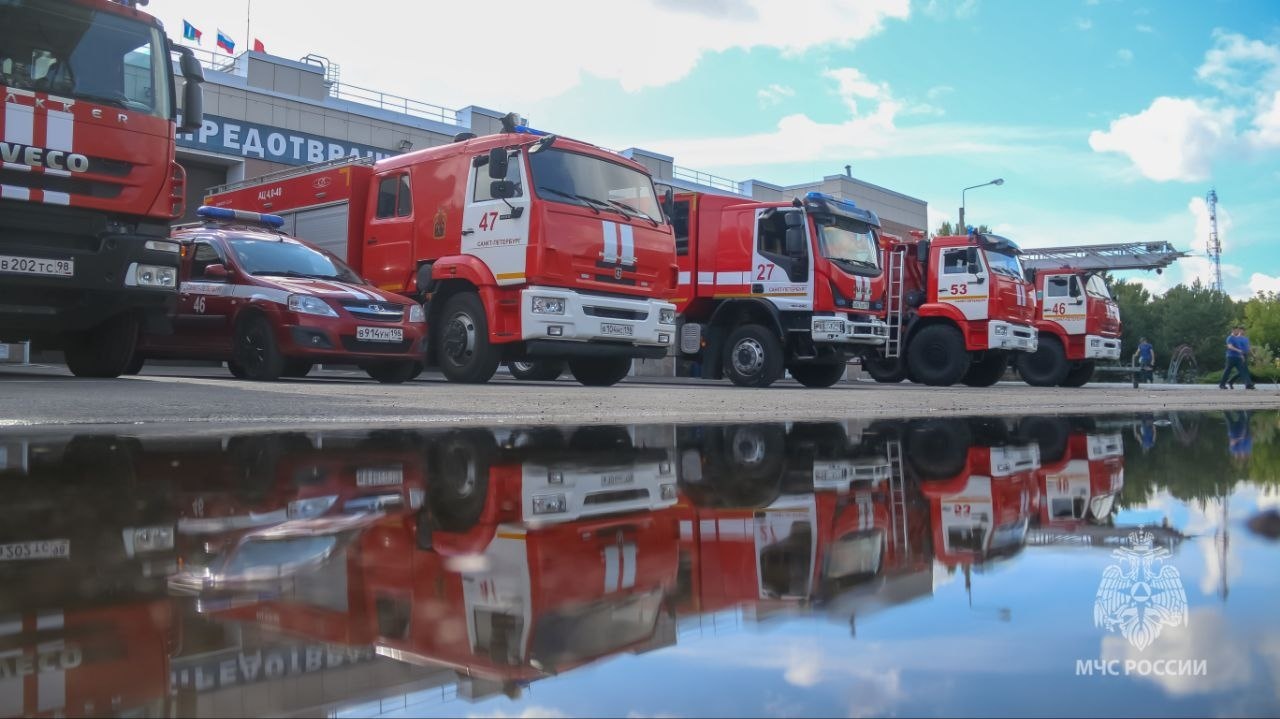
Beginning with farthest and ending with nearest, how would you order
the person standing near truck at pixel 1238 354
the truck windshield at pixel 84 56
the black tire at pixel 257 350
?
the person standing near truck at pixel 1238 354
the black tire at pixel 257 350
the truck windshield at pixel 84 56

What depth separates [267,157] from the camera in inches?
853

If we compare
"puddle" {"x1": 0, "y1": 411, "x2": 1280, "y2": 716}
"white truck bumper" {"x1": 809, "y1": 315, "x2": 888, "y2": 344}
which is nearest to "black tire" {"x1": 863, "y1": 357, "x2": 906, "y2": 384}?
"white truck bumper" {"x1": 809, "y1": 315, "x2": 888, "y2": 344}

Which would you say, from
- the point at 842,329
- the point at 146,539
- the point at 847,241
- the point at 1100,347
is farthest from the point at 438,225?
the point at 1100,347

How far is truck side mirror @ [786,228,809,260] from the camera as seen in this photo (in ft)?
43.4

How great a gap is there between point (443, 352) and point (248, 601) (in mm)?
9609

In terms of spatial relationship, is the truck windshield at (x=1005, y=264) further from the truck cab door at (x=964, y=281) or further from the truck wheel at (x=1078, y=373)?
the truck wheel at (x=1078, y=373)

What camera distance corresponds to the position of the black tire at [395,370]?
1061cm

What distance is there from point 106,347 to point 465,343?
343 cm

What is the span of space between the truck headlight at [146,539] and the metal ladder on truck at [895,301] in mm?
14222

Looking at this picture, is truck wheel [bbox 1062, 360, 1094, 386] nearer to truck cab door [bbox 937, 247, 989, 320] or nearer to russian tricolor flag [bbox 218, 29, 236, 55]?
truck cab door [bbox 937, 247, 989, 320]

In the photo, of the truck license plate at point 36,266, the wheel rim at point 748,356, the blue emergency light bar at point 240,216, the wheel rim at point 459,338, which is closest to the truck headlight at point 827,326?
the wheel rim at point 748,356

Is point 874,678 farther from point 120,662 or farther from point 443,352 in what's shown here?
point 443,352

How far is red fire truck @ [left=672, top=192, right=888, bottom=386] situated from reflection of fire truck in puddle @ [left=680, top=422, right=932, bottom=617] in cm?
933

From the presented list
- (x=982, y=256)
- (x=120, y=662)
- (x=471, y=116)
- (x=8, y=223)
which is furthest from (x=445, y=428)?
(x=471, y=116)
